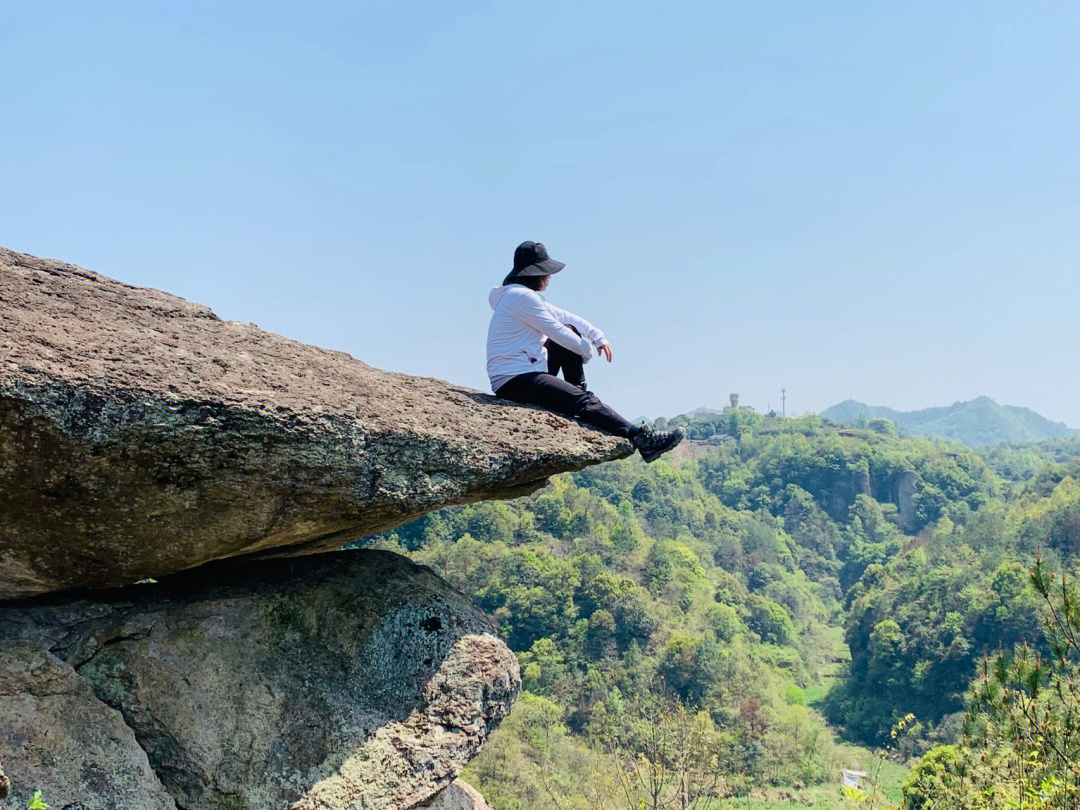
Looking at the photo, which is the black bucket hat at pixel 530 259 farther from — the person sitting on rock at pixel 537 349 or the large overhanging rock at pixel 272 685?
the large overhanging rock at pixel 272 685

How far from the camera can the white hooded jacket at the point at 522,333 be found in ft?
25.1

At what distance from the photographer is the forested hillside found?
54469 mm

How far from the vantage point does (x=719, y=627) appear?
79.2 metres

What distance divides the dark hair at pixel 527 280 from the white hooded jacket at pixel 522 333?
0.07m

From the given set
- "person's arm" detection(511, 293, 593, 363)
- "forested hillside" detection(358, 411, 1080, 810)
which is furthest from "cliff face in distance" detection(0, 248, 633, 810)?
"forested hillside" detection(358, 411, 1080, 810)

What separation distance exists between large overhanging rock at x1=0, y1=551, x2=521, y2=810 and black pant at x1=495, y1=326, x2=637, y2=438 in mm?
1731

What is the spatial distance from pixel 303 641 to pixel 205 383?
86.7 inches

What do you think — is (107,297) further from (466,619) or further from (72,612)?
(466,619)

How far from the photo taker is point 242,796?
6.29 metres

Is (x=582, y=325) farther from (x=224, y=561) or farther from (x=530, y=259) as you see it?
(x=224, y=561)

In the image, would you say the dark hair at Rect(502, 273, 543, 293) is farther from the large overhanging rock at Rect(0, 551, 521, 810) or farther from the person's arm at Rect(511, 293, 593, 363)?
the large overhanging rock at Rect(0, 551, 521, 810)

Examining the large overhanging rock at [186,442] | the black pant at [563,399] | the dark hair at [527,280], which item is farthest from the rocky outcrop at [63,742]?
the dark hair at [527,280]

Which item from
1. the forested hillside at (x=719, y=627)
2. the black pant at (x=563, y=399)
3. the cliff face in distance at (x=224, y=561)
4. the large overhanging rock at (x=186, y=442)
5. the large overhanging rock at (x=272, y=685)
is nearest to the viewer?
the large overhanging rock at (x=186, y=442)

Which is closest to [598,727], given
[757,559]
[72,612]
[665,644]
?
[665,644]
